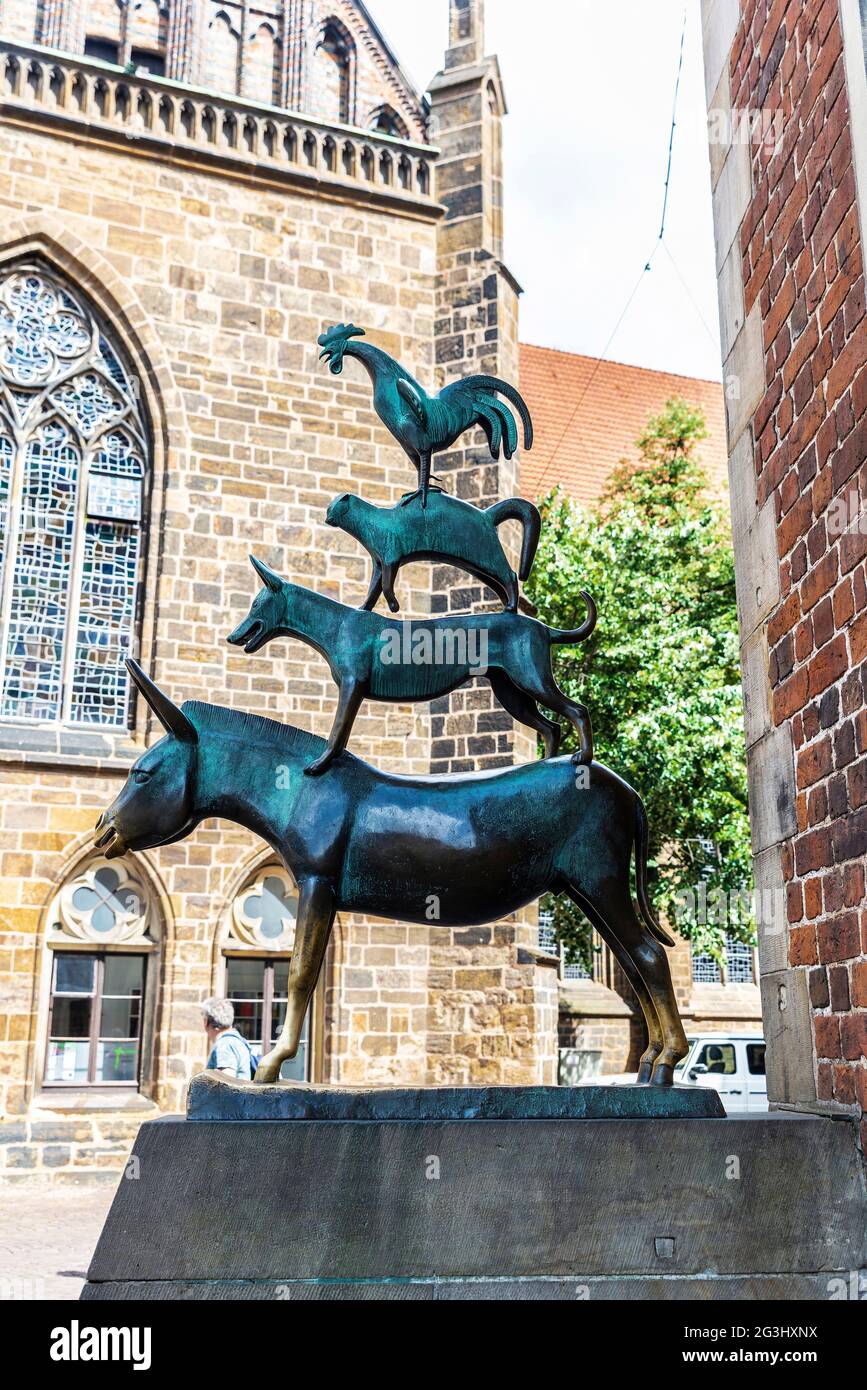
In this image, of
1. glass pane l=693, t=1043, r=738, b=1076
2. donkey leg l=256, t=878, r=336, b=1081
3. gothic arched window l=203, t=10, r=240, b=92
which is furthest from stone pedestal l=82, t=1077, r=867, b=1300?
gothic arched window l=203, t=10, r=240, b=92

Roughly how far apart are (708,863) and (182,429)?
835cm

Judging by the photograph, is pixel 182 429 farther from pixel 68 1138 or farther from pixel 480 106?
pixel 68 1138

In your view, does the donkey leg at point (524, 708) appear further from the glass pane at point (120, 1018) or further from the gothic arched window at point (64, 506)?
the gothic arched window at point (64, 506)

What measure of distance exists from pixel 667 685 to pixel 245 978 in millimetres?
6468

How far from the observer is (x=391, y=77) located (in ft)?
49.5

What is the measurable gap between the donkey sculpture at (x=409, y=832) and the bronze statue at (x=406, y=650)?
0.12 metres

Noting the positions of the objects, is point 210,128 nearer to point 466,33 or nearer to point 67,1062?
point 466,33

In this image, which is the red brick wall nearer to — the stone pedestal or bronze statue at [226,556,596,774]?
the stone pedestal

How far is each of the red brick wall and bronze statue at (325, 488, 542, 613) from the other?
0.97 metres

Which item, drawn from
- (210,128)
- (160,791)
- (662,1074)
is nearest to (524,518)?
(160,791)

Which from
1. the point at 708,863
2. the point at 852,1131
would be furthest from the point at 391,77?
the point at 852,1131

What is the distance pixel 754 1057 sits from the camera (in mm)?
15906

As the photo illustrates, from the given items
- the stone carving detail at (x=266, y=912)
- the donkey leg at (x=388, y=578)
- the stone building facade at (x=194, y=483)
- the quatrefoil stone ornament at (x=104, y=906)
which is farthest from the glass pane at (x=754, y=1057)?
the donkey leg at (x=388, y=578)

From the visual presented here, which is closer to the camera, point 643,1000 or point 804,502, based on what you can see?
point 643,1000
